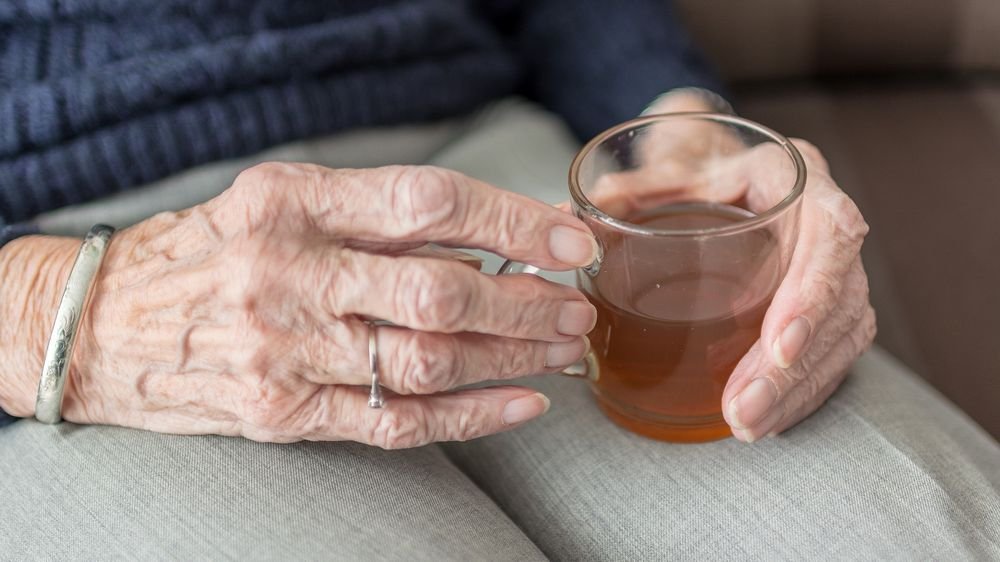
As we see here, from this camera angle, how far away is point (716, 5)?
125cm

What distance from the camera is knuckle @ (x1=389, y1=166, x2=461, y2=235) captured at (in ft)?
1.99

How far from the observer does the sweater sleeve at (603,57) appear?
3.69 feet

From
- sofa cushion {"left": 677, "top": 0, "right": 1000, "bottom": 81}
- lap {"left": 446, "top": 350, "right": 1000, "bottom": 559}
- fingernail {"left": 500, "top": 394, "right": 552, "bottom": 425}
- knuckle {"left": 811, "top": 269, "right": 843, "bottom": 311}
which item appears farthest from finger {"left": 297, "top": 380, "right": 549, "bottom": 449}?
sofa cushion {"left": 677, "top": 0, "right": 1000, "bottom": 81}

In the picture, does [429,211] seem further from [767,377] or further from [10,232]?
[10,232]

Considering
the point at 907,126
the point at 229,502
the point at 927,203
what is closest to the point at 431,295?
the point at 229,502

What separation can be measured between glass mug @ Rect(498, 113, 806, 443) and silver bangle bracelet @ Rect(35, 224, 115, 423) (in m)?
0.33

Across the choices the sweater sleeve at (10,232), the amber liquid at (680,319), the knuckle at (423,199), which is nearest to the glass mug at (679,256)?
the amber liquid at (680,319)

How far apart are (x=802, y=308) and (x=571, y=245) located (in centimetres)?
19

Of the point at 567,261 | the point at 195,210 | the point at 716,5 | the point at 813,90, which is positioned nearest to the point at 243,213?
the point at 195,210

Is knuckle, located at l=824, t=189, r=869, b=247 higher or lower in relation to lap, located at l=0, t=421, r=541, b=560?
higher

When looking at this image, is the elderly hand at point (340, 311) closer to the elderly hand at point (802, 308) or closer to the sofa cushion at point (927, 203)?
the elderly hand at point (802, 308)

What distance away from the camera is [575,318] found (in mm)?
664

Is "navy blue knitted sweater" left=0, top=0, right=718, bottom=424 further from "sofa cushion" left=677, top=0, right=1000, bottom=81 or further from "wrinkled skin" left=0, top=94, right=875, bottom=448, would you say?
"sofa cushion" left=677, top=0, right=1000, bottom=81

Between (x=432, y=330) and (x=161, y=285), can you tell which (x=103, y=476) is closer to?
(x=161, y=285)
